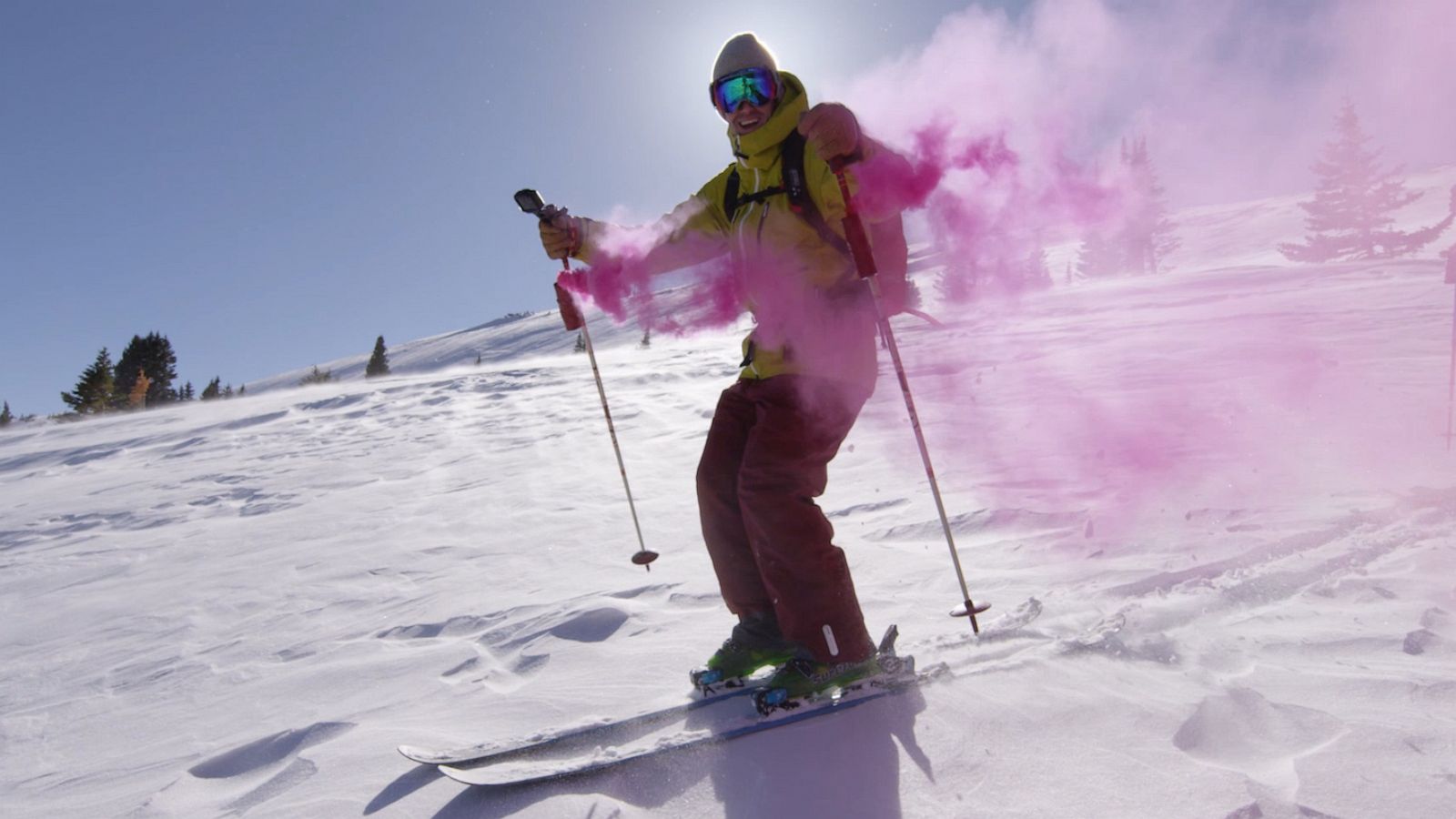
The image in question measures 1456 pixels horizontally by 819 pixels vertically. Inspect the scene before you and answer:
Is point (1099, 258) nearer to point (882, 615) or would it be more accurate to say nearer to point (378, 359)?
point (378, 359)

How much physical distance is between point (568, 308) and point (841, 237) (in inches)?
51.4

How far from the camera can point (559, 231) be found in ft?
11.1

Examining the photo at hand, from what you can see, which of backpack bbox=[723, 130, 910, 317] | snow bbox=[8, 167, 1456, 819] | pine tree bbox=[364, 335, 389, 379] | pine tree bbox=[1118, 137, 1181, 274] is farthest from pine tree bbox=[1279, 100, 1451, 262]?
pine tree bbox=[364, 335, 389, 379]

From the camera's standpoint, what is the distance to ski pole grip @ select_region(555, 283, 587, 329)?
11.2 feet

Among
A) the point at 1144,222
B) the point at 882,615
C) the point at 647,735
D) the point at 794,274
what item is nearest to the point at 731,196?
the point at 794,274

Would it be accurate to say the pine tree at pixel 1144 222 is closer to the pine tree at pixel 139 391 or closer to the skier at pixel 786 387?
the skier at pixel 786 387

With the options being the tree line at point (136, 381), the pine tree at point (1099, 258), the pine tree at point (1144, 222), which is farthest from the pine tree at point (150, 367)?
the pine tree at point (1099, 258)

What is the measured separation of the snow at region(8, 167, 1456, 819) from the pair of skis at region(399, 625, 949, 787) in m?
0.06

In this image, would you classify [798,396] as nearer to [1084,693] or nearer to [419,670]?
[1084,693]

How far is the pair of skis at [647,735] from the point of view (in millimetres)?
2283

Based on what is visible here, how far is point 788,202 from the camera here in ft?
9.34

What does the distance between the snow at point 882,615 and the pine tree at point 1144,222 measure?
1.68 metres

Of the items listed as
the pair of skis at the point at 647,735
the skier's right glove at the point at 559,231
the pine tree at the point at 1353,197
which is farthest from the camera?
the pine tree at the point at 1353,197

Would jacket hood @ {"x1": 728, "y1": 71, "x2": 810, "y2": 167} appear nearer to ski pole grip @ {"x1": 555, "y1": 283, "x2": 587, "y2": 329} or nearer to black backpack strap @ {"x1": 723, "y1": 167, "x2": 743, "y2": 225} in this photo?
black backpack strap @ {"x1": 723, "y1": 167, "x2": 743, "y2": 225}
